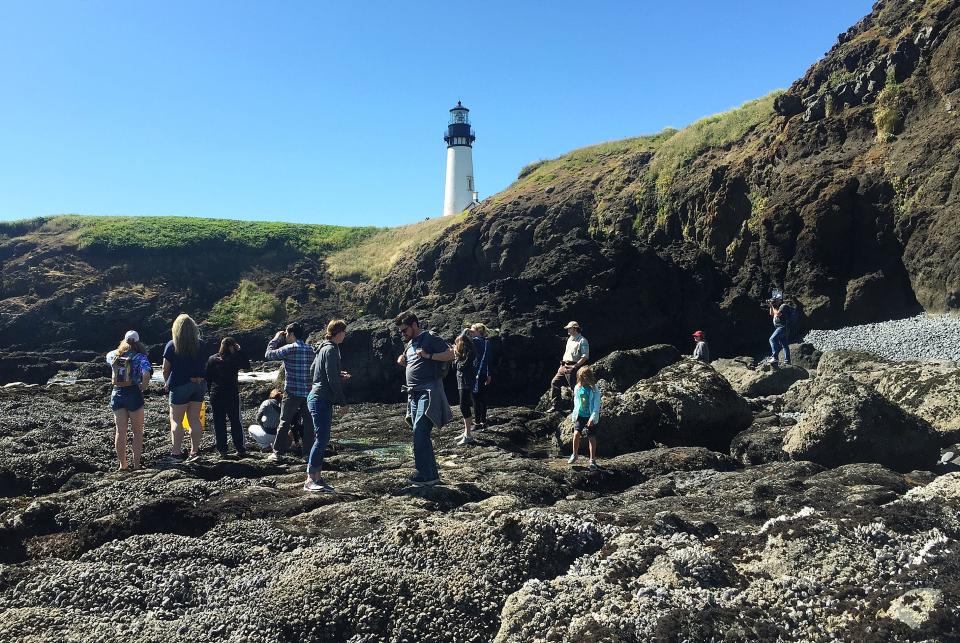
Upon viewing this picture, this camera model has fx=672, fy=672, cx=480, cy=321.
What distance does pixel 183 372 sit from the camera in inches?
410

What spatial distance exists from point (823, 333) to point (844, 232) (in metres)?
4.87

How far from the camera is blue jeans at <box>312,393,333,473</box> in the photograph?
8.50m

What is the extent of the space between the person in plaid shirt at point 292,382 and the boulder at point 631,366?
26.9ft

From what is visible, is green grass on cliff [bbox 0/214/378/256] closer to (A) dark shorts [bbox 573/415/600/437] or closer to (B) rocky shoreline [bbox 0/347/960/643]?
(A) dark shorts [bbox 573/415/600/437]

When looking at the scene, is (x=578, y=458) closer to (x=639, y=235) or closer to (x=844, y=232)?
(x=844, y=232)

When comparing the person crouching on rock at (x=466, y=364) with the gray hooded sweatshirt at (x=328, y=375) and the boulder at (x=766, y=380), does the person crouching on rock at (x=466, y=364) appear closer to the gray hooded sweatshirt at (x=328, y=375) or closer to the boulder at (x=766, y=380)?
the gray hooded sweatshirt at (x=328, y=375)

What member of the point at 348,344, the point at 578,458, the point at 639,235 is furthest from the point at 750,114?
the point at 578,458

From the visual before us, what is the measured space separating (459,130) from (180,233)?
1113 inches

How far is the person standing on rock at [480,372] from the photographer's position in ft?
46.8

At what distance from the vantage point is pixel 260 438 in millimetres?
12258

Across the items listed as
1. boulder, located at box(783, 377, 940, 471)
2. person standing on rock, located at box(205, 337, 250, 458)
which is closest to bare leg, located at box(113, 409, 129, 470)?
person standing on rock, located at box(205, 337, 250, 458)

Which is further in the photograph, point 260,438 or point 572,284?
point 572,284

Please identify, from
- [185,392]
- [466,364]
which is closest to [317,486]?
[185,392]

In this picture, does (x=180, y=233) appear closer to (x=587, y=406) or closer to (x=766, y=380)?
(x=766, y=380)
